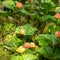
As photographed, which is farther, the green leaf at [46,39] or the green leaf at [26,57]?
the green leaf at [46,39]

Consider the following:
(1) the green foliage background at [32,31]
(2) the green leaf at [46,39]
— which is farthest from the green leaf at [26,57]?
(2) the green leaf at [46,39]

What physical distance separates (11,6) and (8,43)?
0.73 metres

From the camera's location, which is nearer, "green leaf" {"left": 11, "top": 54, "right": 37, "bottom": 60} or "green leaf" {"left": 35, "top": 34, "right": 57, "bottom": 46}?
"green leaf" {"left": 11, "top": 54, "right": 37, "bottom": 60}

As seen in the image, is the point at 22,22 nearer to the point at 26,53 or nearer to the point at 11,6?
the point at 11,6

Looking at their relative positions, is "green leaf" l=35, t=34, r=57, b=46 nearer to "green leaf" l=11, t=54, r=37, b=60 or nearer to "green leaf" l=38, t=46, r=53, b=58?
"green leaf" l=38, t=46, r=53, b=58

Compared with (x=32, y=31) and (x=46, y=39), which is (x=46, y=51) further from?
(x=32, y=31)

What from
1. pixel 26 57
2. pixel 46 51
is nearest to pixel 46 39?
pixel 46 51

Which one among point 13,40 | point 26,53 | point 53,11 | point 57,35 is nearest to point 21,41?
point 13,40

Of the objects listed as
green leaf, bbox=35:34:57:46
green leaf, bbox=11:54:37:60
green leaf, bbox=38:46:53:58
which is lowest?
green leaf, bbox=11:54:37:60

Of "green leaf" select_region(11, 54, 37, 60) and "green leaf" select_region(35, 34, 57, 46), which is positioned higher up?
"green leaf" select_region(35, 34, 57, 46)

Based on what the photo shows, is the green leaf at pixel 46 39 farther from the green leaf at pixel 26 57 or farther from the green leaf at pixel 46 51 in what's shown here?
the green leaf at pixel 26 57

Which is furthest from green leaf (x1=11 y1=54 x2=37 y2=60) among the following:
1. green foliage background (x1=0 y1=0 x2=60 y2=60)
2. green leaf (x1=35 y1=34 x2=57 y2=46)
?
green leaf (x1=35 y1=34 x2=57 y2=46)

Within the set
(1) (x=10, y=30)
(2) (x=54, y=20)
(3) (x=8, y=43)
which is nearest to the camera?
(3) (x=8, y=43)

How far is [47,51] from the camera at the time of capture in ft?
7.75
